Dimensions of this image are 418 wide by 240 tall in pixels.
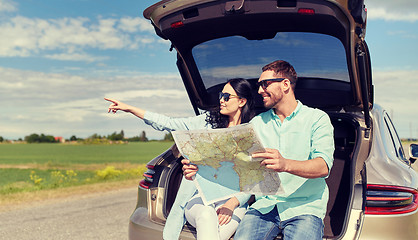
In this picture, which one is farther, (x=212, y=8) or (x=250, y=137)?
(x=212, y=8)

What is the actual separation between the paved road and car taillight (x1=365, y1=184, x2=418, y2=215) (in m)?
3.91

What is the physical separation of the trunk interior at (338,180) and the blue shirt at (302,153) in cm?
88

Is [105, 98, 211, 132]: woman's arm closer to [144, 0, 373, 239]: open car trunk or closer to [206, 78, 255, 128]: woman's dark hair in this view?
[206, 78, 255, 128]: woman's dark hair

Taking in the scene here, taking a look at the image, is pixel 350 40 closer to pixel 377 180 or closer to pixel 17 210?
→ pixel 377 180

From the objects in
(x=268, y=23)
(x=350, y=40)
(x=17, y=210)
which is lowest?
(x=17, y=210)

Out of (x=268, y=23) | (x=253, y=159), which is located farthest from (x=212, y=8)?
(x=253, y=159)

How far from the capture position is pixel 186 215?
308 centimetres

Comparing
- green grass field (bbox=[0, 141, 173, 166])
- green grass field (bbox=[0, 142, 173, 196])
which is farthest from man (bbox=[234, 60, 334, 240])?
green grass field (bbox=[0, 141, 173, 166])

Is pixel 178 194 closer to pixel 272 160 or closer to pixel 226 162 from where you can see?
pixel 226 162

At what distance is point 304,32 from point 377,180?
4.21 ft

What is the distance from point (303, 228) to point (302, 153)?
46cm

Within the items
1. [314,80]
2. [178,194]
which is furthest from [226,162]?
[314,80]

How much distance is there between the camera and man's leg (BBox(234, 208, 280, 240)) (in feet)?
8.76

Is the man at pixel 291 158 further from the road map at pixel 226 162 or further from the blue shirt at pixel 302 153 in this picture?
the road map at pixel 226 162
